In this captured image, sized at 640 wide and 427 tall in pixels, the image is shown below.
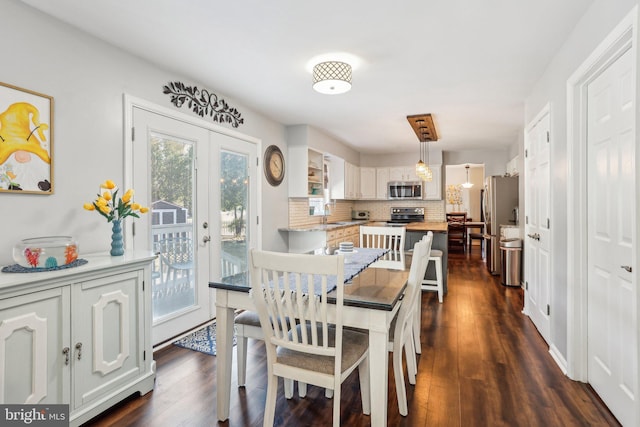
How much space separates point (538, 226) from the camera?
3.22 meters

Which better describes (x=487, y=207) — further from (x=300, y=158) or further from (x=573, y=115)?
(x=573, y=115)

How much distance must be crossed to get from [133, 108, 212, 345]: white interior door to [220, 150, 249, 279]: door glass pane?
0.86 ft

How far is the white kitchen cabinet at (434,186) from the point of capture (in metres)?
7.11

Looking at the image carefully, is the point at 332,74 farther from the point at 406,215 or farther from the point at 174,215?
the point at 406,215

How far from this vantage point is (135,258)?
2.12 meters

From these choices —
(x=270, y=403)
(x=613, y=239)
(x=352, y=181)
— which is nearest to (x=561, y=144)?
(x=613, y=239)

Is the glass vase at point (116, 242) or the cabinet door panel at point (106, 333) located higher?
the glass vase at point (116, 242)

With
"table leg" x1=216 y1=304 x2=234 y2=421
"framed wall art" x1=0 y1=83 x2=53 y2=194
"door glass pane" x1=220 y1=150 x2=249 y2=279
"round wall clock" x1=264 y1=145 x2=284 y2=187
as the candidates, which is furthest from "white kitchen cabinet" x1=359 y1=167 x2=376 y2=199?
"framed wall art" x1=0 y1=83 x2=53 y2=194

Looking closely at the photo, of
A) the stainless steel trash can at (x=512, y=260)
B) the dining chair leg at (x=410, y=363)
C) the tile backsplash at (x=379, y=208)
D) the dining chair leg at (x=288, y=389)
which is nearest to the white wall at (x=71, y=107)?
the dining chair leg at (x=288, y=389)

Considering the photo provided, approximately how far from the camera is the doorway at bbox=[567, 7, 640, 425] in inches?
66.3

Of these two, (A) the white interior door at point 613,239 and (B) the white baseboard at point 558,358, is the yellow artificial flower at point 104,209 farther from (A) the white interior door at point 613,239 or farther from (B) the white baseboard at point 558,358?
(B) the white baseboard at point 558,358

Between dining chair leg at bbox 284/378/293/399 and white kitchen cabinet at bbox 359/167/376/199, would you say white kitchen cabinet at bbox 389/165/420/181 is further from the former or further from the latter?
dining chair leg at bbox 284/378/293/399

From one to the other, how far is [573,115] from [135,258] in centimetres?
305

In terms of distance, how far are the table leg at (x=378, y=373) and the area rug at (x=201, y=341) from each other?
1.58 metres
